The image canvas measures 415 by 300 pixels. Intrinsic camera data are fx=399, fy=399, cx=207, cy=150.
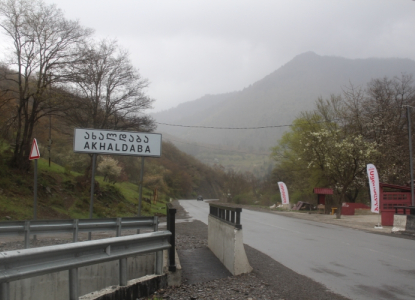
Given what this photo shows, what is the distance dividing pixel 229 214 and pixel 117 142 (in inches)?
134

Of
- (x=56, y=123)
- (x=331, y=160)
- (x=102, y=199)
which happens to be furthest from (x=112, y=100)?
(x=331, y=160)

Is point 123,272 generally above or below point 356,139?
below

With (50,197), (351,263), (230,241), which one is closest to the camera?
(230,241)

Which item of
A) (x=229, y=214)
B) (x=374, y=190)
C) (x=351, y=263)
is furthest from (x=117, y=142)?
(x=374, y=190)

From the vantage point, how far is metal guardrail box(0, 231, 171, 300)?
3.73 meters

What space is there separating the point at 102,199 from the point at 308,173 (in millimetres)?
26223

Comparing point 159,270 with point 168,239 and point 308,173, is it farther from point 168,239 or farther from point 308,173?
point 308,173

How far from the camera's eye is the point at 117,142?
398 inches

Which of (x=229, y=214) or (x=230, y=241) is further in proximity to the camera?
(x=229, y=214)

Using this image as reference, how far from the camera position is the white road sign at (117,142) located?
9.92m

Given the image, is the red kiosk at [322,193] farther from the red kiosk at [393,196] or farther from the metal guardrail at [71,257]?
the metal guardrail at [71,257]

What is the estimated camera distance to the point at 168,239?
721 centimetres

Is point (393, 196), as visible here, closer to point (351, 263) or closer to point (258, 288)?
A: point (351, 263)

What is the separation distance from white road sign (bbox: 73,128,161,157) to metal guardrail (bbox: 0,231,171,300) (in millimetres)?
3785
